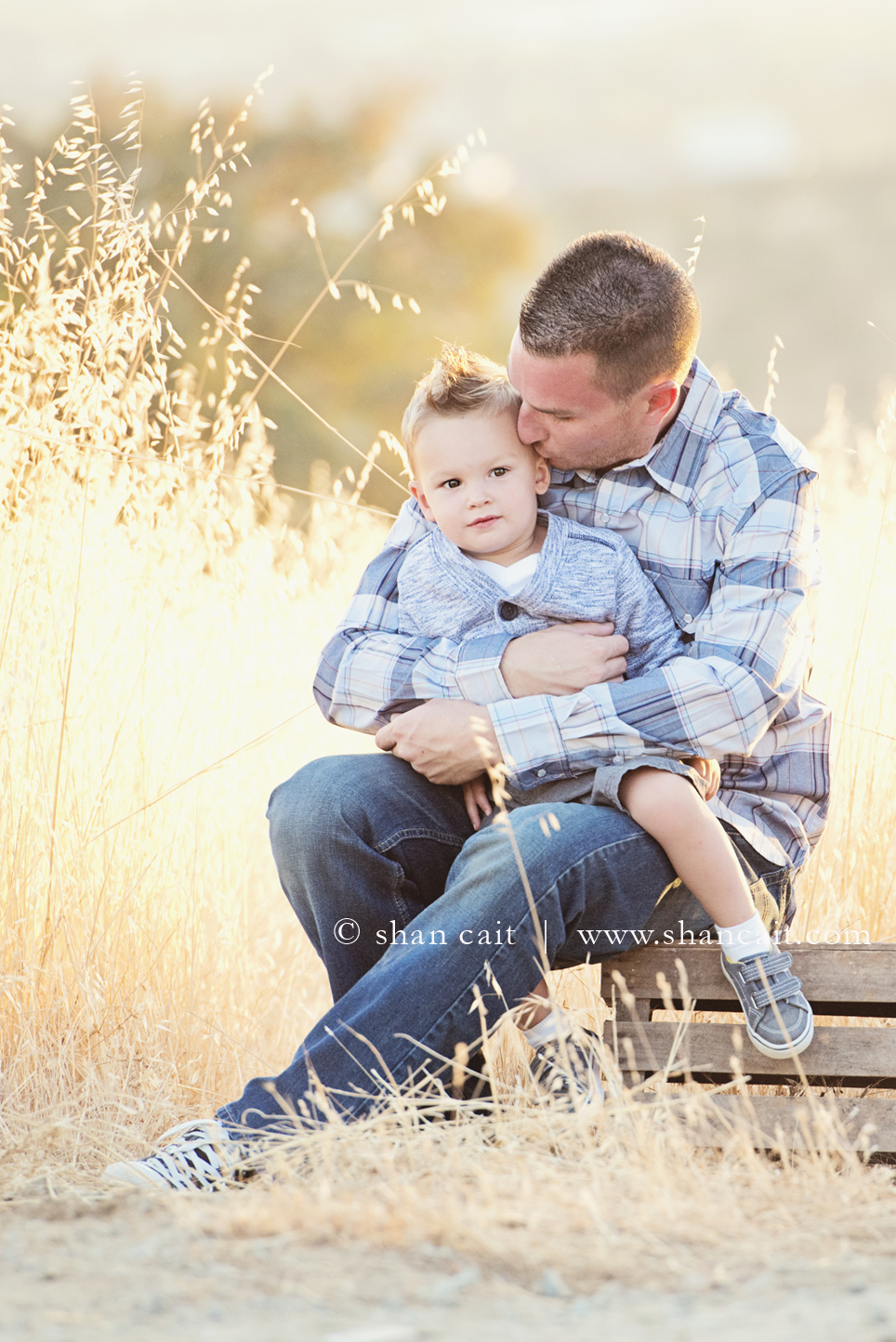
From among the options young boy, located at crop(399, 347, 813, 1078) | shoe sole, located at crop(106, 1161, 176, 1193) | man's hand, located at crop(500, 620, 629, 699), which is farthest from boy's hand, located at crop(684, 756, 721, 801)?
shoe sole, located at crop(106, 1161, 176, 1193)

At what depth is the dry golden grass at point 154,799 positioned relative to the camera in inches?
70.3

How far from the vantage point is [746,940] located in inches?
76.2

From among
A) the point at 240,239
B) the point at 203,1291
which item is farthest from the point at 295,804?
the point at 240,239

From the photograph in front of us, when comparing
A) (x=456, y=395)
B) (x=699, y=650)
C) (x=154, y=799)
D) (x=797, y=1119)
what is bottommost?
(x=797, y=1119)

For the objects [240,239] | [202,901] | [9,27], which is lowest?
[202,901]

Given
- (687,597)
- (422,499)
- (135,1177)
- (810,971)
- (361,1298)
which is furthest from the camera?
(422,499)

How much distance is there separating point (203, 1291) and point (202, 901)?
1.33 meters

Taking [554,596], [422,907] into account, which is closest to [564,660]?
[554,596]

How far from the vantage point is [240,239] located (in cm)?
1170

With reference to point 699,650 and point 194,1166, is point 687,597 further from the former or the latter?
point 194,1166

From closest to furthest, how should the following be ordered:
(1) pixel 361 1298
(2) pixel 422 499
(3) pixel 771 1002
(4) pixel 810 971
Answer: (1) pixel 361 1298 → (3) pixel 771 1002 → (4) pixel 810 971 → (2) pixel 422 499

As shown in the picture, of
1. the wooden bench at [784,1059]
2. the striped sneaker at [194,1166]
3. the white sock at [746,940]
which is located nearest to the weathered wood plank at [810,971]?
the wooden bench at [784,1059]

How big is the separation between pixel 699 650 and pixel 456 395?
0.62 m

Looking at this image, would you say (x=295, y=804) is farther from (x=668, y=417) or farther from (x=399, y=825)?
(x=668, y=417)
